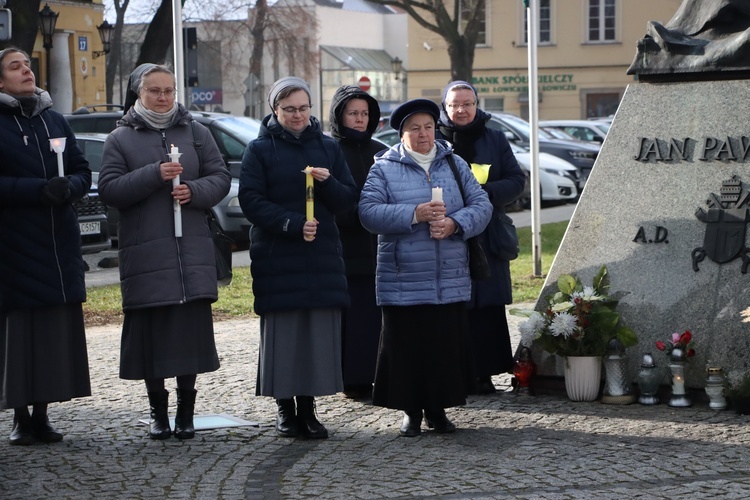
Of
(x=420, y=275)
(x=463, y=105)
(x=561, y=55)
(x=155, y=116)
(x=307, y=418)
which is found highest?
(x=561, y=55)

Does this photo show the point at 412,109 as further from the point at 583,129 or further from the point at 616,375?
the point at 583,129

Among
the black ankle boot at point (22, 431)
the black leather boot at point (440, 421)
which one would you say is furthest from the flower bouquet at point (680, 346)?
the black ankle boot at point (22, 431)

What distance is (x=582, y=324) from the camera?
733 centimetres

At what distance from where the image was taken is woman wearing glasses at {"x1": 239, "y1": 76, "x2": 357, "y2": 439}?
261 inches

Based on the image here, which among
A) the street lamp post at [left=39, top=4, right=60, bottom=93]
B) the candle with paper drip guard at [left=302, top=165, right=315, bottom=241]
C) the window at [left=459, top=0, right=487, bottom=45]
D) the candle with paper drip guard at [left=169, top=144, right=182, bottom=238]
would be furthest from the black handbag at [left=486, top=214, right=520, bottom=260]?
the window at [left=459, top=0, right=487, bottom=45]

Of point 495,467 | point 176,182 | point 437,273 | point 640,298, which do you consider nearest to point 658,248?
point 640,298

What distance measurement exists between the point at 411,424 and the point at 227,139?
37.0 ft

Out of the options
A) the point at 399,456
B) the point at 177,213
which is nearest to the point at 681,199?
the point at 399,456

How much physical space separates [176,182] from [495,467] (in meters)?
2.06

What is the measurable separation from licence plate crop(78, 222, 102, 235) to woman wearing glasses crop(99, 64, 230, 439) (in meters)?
7.55

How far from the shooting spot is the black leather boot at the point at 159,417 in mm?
6691

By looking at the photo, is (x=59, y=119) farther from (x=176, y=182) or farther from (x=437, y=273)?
(x=437, y=273)

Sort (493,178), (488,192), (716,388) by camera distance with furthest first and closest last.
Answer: (493,178)
(488,192)
(716,388)

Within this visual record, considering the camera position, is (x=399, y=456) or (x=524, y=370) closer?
(x=399, y=456)
